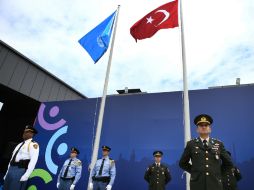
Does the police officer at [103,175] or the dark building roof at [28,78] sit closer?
the police officer at [103,175]

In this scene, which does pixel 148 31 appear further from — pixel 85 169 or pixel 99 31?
pixel 85 169

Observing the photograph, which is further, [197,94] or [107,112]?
[107,112]

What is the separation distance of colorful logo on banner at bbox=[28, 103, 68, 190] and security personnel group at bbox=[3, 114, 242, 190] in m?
2.32

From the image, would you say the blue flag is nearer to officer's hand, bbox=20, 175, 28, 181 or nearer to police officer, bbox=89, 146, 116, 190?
police officer, bbox=89, 146, 116, 190

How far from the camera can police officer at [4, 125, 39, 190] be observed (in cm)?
429

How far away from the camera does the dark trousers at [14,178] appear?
4277 millimetres

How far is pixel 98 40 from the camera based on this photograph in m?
7.21

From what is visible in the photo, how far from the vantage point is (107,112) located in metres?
9.73

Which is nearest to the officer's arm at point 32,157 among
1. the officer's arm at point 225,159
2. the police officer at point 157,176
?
the officer's arm at point 225,159

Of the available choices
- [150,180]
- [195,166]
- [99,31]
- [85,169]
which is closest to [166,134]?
[150,180]

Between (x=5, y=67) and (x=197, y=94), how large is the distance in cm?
806

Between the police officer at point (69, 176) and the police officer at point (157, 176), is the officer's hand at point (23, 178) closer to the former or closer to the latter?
the police officer at point (69, 176)

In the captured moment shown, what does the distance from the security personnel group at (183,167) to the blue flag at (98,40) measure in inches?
115

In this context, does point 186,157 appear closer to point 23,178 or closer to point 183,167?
point 183,167
